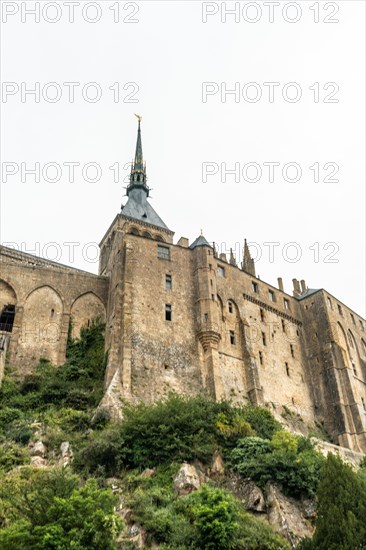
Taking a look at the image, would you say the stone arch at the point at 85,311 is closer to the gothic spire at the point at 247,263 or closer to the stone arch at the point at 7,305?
the stone arch at the point at 7,305

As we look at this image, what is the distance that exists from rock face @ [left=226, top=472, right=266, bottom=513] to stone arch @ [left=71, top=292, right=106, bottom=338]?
53.8 ft

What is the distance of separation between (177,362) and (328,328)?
16.5 metres

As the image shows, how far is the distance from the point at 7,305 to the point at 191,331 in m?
12.5

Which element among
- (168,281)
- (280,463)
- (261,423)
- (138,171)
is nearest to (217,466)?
(280,463)

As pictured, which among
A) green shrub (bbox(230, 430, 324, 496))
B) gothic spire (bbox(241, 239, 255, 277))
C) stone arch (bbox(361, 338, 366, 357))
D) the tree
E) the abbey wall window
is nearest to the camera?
the tree

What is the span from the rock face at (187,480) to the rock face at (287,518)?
3146 millimetres

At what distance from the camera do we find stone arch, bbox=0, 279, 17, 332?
36.6 m

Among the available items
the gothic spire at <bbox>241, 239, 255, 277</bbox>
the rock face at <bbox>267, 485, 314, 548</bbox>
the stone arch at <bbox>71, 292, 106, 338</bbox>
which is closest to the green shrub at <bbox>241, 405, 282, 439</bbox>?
the rock face at <bbox>267, 485, 314, 548</bbox>

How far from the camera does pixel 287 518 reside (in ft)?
74.8

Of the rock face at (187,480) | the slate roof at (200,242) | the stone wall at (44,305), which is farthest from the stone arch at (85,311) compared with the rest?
the rock face at (187,480)

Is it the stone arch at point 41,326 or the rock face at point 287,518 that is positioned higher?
the stone arch at point 41,326

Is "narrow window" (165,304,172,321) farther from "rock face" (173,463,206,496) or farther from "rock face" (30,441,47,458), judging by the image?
"rock face" (173,463,206,496)

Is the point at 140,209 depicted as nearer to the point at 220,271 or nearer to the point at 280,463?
the point at 220,271

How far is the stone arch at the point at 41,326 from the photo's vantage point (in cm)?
3556
